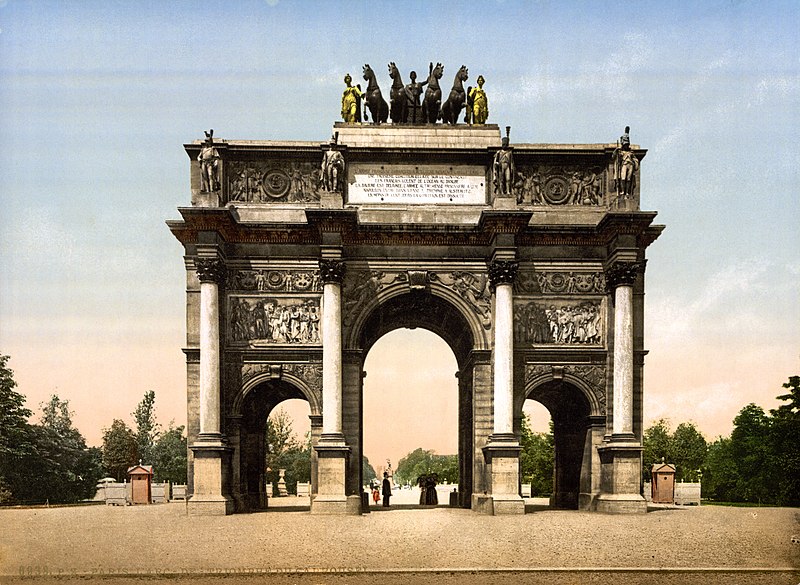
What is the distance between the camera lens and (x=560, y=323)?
90.8 ft

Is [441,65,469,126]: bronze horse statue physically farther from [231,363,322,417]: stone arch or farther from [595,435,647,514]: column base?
[595,435,647,514]: column base

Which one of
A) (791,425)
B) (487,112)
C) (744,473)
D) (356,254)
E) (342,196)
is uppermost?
(487,112)

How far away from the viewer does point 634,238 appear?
26797 millimetres

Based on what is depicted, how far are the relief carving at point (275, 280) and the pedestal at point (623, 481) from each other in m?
10.6

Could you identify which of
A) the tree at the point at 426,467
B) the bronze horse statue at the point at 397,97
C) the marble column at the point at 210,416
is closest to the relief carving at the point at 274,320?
the marble column at the point at 210,416

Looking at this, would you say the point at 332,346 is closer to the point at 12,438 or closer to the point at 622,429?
the point at 622,429

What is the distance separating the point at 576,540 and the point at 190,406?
14013 millimetres

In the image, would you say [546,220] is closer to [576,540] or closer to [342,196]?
[342,196]

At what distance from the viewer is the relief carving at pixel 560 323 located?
27.6 m

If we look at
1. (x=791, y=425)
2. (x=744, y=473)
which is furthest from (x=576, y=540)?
(x=744, y=473)

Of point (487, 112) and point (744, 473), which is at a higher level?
point (487, 112)

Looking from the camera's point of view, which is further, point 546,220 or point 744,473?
point 744,473

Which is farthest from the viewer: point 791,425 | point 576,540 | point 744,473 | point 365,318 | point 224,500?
point 744,473

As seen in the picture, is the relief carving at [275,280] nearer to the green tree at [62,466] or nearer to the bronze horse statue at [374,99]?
the bronze horse statue at [374,99]
